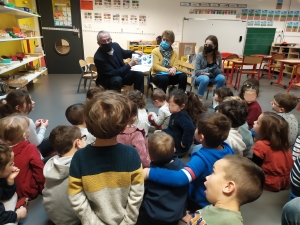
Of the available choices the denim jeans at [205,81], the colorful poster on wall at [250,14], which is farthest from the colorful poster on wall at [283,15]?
the denim jeans at [205,81]

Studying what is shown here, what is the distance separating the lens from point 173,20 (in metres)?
6.76

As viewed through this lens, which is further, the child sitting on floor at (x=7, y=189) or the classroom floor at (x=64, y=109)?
the classroom floor at (x=64, y=109)

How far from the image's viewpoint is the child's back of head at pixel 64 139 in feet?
4.04

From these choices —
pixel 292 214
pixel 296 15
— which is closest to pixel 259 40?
pixel 296 15

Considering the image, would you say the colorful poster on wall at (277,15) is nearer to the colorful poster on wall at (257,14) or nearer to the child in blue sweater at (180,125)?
the colorful poster on wall at (257,14)

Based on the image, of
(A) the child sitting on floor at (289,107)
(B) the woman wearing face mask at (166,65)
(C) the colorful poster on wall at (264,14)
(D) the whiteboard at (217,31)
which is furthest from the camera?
(C) the colorful poster on wall at (264,14)

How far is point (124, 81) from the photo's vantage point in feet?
11.8

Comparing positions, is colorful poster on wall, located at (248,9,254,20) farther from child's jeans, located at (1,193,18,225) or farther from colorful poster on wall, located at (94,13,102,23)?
child's jeans, located at (1,193,18,225)

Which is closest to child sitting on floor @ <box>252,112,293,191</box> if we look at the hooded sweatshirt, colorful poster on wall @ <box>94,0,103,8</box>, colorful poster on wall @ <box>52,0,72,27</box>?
the hooded sweatshirt

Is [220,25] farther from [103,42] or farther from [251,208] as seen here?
[251,208]

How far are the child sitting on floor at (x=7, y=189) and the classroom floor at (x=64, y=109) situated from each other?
192 millimetres

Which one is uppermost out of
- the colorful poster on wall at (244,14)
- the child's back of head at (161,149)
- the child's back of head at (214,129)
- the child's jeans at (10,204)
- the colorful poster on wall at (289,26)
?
the colorful poster on wall at (244,14)

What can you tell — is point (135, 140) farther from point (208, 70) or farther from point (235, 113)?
point (208, 70)

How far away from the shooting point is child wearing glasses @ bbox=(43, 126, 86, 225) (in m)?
1.17
